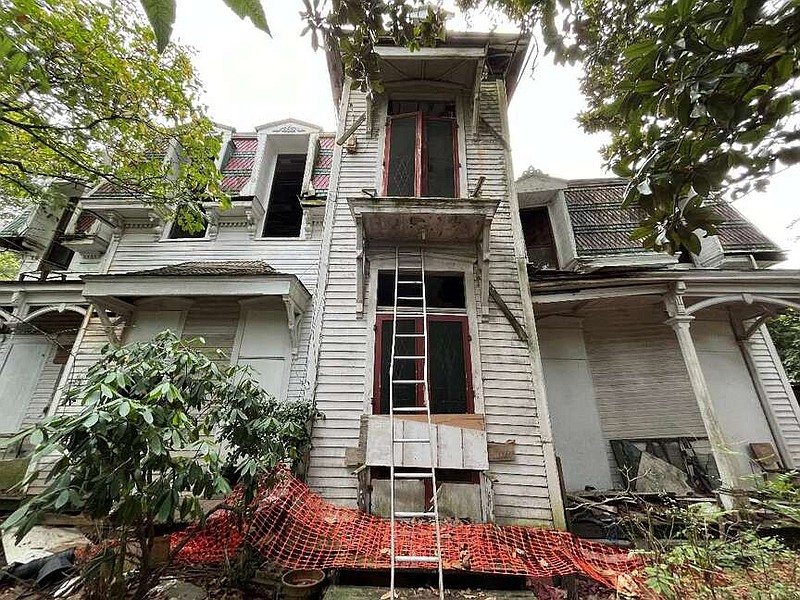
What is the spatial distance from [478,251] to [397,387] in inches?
103

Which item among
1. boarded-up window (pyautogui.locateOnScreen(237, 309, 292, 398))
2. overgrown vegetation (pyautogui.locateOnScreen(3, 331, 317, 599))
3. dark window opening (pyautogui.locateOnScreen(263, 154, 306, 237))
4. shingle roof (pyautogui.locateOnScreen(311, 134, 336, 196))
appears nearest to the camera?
overgrown vegetation (pyautogui.locateOnScreen(3, 331, 317, 599))


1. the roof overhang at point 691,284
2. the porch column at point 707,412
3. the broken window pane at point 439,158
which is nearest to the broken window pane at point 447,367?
the roof overhang at point 691,284

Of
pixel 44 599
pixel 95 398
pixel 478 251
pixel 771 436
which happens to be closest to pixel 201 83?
pixel 478 251

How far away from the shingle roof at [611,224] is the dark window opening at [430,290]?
154 inches

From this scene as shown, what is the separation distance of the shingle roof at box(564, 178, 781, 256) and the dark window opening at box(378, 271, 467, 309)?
391 cm

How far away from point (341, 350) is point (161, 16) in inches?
195

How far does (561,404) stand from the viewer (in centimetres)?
720

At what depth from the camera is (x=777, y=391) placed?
279 inches

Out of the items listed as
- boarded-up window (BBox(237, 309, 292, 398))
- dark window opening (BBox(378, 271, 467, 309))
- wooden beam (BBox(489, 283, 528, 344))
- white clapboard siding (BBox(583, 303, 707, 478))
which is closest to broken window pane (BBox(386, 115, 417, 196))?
dark window opening (BBox(378, 271, 467, 309))

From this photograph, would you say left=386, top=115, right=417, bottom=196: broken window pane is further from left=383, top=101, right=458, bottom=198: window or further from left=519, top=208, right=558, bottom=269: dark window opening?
Result: left=519, top=208, right=558, bottom=269: dark window opening

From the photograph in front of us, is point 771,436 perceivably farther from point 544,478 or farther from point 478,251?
point 478,251

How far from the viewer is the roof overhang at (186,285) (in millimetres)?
6473

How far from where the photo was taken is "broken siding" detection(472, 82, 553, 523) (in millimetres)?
4680

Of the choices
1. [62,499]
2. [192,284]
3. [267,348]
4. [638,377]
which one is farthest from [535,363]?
[192,284]
